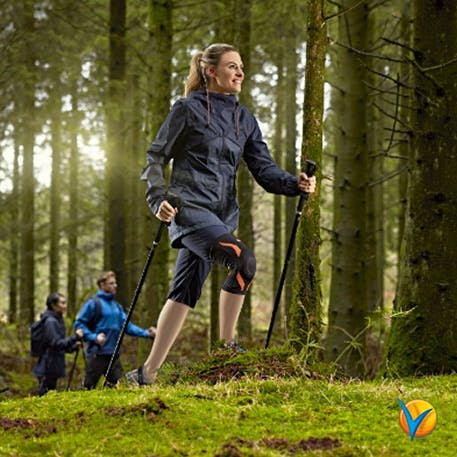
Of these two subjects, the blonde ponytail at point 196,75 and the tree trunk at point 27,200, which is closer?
the blonde ponytail at point 196,75

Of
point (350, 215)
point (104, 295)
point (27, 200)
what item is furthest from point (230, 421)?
point (27, 200)

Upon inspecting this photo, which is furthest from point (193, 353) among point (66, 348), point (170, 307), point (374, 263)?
point (170, 307)

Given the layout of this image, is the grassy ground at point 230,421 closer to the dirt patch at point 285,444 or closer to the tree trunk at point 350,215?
the dirt patch at point 285,444

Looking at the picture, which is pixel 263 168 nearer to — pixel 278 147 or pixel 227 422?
pixel 227 422

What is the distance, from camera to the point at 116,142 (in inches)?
590

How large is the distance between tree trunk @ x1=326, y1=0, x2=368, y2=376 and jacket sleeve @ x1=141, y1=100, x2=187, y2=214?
423cm

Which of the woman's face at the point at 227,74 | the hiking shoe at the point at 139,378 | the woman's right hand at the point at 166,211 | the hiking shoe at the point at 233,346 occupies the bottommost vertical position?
the hiking shoe at the point at 139,378

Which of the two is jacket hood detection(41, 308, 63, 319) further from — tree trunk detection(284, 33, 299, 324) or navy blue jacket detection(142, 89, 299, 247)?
navy blue jacket detection(142, 89, 299, 247)

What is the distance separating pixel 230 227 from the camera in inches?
196

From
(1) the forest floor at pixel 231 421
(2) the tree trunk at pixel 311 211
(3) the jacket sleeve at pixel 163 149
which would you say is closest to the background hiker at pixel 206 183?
(3) the jacket sleeve at pixel 163 149

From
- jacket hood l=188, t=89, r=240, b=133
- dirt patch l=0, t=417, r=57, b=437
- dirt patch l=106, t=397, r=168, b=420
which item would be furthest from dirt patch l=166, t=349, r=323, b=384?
jacket hood l=188, t=89, r=240, b=133

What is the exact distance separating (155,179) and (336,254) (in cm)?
439

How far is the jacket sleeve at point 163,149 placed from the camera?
489cm

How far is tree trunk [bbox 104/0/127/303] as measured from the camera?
551 inches
